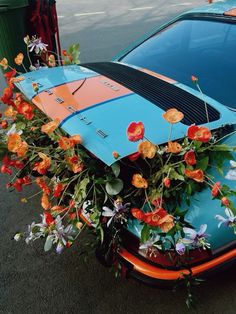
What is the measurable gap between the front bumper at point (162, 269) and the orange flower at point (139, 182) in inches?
17.0

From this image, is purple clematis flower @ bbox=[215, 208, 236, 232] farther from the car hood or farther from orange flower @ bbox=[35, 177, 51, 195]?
orange flower @ bbox=[35, 177, 51, 195]

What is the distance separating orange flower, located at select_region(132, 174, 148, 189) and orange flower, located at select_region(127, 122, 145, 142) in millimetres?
171

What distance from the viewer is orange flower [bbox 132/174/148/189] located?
176 cm

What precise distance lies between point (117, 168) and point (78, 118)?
1.33 ft

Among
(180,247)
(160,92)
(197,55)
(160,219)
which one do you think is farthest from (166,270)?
(197,55)

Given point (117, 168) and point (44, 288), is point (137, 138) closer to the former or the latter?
point (117, 168)

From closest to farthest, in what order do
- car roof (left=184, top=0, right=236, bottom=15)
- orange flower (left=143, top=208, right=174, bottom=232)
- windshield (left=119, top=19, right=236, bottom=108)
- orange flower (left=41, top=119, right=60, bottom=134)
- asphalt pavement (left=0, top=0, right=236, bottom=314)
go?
orange flower (left=143, top=208, right=174, bottom=232)
orange flower (left=41, top=119, right=60, bottom=134)
asphalt pavement (left=0, top=0, right=236, bottom=314)
windshield (left=119, top=19, right=236, bottom=108)
car roof (left=184, top=0, right=236, bottom=15)

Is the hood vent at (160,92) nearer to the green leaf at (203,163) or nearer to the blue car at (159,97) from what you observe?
the blue car at (159,97)

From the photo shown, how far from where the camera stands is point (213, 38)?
277cm

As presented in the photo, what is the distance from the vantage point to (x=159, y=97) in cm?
222

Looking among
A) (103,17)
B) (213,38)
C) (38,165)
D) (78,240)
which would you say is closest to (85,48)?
(103,17)

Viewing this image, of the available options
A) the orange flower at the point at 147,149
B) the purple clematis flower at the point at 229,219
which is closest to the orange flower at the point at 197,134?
the orange flower at the point at 147,149

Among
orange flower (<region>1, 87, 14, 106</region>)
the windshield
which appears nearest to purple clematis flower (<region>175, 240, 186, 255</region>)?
the windshield

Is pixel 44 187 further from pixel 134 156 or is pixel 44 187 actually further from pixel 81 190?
pixel 134 156
